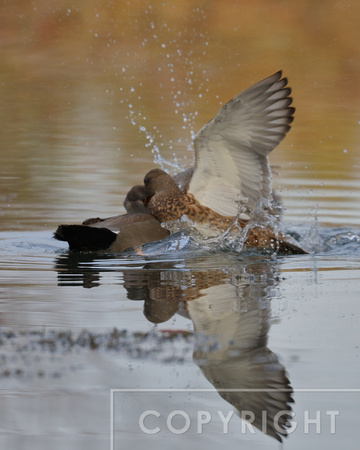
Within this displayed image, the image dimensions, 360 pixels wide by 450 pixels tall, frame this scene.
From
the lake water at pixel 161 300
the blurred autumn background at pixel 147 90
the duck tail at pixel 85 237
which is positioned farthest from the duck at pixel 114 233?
the blurred autumn background at pixel 147 90

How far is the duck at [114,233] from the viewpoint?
246 inches

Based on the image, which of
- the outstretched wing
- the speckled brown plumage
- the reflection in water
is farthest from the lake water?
the outstretched wing

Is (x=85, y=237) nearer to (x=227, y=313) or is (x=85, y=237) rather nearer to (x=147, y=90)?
(x=227, y=313)

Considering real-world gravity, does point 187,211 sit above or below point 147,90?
below

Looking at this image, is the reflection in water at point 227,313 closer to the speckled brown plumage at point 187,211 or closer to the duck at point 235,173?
the speckled brown plumage at point 187,211

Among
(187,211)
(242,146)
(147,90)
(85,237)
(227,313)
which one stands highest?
(147,90)

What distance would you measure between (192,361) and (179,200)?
345 cm

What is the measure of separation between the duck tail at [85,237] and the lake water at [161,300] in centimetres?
9

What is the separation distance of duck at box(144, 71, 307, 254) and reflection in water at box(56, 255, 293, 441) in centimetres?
92

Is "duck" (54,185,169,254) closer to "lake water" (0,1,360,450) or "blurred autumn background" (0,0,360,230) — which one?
"lake water" (0,1,360,450)

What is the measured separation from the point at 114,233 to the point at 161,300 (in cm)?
176

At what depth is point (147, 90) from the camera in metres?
15.9

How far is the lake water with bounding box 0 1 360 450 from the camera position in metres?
3.24

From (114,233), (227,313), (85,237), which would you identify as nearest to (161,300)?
(227,313)
